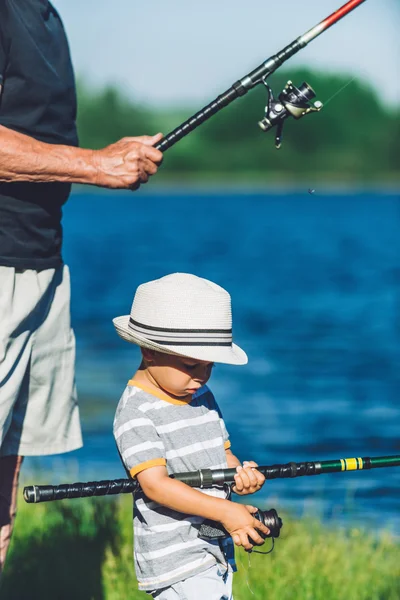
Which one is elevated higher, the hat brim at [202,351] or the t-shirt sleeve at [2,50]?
the t-shirt sleeve at [2,50]

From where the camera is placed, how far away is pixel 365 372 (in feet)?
48.7

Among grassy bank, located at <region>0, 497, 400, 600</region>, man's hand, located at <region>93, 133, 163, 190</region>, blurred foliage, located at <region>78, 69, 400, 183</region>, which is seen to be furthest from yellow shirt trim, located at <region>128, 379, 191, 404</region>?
blurred foliage, located at <region>78, 69, 400, 183</region>

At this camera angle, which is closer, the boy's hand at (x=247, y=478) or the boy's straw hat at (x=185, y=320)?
the boy's hand at (x=247, y=478)

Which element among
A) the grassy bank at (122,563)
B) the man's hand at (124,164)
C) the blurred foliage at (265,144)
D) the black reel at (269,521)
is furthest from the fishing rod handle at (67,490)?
the blurred foliage at (265,144)

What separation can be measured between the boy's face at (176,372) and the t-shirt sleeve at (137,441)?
0.36 ft

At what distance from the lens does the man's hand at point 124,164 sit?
3.69 meters

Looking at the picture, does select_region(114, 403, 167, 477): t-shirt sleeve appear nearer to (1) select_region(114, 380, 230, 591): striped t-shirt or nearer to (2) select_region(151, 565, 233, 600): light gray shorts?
(1) select_region(114, 380, 230, 591): striped t-shirt

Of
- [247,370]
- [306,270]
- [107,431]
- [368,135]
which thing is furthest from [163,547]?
[368,135]

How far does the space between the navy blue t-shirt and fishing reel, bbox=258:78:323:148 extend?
0.66m

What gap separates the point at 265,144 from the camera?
85438mm

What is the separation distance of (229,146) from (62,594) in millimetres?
86912

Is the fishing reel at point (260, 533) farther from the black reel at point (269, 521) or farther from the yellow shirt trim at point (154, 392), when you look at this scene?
the yellow shirt trim at point (154, 392)

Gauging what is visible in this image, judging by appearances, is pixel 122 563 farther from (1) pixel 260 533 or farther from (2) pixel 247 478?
(2) pixel 247 478

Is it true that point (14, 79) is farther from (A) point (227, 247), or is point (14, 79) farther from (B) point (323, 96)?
(A) point (227, 247)
